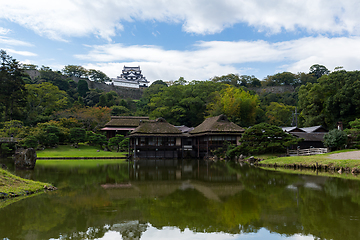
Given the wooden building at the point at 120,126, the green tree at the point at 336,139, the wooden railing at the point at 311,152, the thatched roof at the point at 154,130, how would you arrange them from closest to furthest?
the wooden railing at the point at 311,152
the green tree at the point at 336,139
the thatched roof at the point at 154,130
the wooden building at the point at 120,126

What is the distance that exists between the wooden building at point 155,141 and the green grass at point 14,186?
2188 cm

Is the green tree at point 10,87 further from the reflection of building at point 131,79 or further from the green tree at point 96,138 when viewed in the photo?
the reflection of building at point 131,79

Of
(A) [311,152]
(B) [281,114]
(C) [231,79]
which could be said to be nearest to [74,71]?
(C) [231,79]

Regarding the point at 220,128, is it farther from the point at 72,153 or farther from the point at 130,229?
the point at 130,229

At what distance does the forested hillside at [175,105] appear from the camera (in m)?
33.9

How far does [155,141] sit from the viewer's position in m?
33.3

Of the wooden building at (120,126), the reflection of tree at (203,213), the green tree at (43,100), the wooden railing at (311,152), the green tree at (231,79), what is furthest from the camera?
the green tree at (231,79)

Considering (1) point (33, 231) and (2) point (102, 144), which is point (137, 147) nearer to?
(2) point (102, 144)

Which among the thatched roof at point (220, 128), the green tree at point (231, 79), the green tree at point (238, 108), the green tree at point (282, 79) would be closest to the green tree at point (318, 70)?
the green tree at point (282, 79)

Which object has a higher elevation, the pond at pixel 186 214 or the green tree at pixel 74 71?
the green tree at pixel 74 71

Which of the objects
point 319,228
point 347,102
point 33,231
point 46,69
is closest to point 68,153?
point 33,231

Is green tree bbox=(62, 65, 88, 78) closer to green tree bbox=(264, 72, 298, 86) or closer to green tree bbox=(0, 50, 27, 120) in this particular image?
green tree bbox=(0, 50, 27, 120)

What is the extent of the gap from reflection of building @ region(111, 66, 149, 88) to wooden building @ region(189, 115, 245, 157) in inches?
2057

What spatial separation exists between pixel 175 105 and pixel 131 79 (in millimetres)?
39703
